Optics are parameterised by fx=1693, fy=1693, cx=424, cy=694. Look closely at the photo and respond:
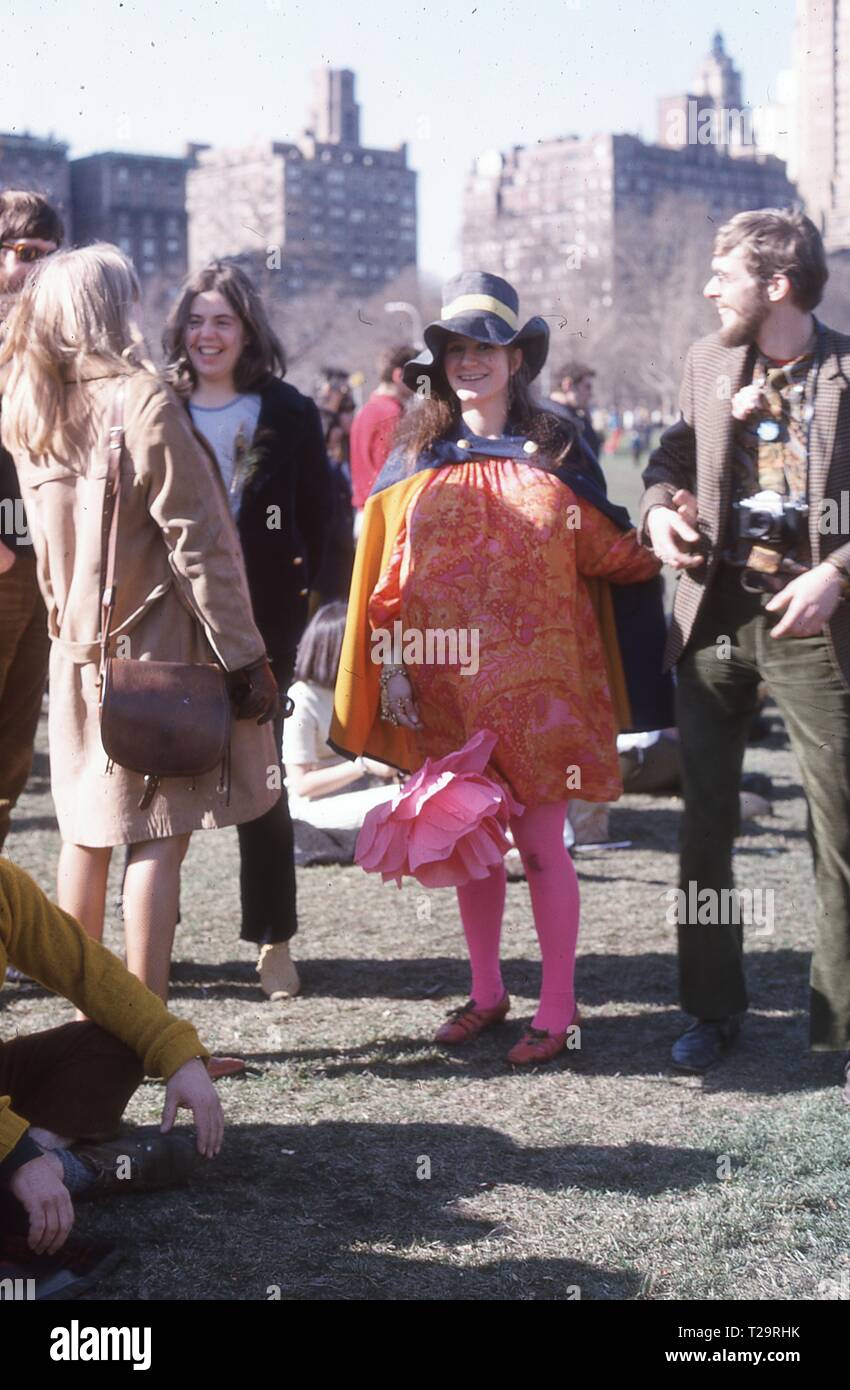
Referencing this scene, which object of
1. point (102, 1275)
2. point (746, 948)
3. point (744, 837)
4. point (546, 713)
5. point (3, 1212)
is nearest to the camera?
point (3, 1212)

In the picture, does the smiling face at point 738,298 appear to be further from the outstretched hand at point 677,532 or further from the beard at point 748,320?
the outstretched hand at point 677,532

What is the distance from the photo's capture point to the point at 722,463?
4.14m

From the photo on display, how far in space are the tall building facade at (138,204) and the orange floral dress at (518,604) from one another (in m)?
78.1

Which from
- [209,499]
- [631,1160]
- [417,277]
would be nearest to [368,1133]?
[631,1160]

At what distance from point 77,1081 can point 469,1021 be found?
146cm

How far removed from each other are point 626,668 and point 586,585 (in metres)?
0.25

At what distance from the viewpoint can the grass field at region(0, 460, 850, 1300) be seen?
317cm

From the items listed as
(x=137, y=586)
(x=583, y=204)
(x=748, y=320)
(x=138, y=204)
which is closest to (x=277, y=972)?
(x=137, y=586)

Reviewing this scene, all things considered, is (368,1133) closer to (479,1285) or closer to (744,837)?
(479,1285)

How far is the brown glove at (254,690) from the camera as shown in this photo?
402 centimetres

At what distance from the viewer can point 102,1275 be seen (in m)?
3.09

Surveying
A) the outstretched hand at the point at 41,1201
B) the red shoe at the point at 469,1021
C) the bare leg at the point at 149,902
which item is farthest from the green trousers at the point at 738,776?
the outstretched hand at the point at 41,1201

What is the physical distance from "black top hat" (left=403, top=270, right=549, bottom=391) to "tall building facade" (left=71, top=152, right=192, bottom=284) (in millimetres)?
77893

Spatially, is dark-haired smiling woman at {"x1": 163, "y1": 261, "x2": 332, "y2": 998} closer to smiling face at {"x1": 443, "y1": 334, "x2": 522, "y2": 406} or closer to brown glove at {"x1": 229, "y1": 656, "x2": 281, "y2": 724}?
smiling face at {"x1": 443, "y1": 334, "x2": 522, "y2": 406}
